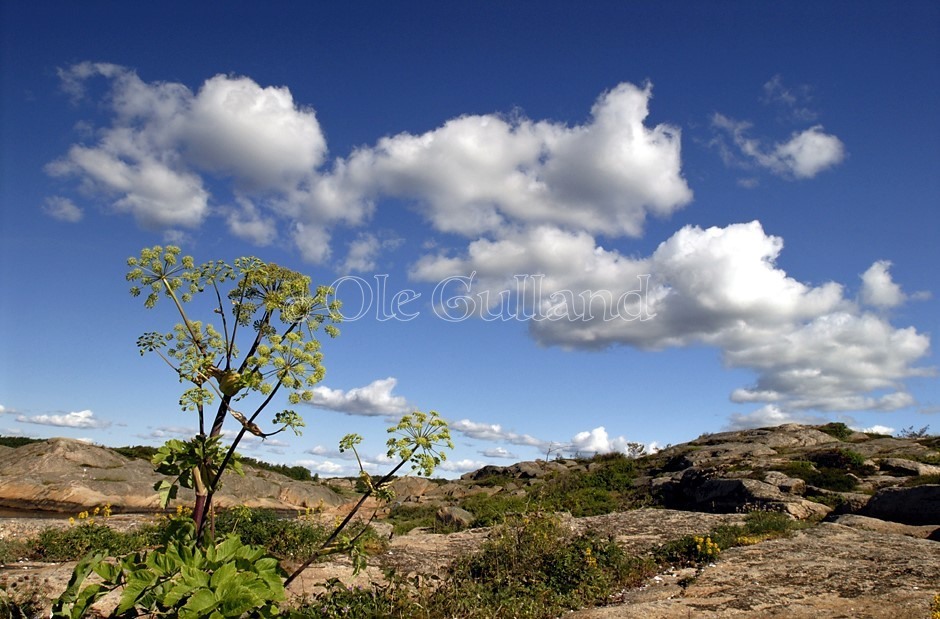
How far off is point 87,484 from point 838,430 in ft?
153

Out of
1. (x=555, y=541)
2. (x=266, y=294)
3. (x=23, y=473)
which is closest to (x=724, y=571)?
(x=555, y=541)

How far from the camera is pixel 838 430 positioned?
41688 millimetres

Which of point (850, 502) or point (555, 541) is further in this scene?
point (850, 502)

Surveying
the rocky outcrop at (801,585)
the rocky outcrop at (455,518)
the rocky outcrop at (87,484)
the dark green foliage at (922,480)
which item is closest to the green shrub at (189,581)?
the rocky outcrop at (801,585)

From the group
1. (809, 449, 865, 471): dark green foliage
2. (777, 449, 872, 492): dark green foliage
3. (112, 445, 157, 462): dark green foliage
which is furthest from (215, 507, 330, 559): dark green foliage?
(112, 445, 157, 462): dark green foliage

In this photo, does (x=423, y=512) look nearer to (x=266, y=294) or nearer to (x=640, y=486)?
(x=640, y=486)

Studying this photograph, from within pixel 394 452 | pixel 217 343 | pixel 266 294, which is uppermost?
pixel 266 294

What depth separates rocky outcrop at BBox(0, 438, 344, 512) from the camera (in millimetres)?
26359

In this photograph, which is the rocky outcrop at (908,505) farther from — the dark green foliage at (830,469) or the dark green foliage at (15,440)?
the dark green foliage at (15,440)

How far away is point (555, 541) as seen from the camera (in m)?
11.6

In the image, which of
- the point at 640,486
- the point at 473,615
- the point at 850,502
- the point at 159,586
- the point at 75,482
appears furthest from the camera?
the point at 640,486

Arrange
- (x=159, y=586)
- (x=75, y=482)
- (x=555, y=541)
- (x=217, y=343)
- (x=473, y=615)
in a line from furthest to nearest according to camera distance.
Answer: (x=75, y=482) < (x=555, y=541) < (x=473, y=615) < (x=217, y=343) < (x=159, y=586)

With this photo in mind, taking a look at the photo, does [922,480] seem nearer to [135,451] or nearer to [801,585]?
[801,585]

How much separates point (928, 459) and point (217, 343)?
116 feet
